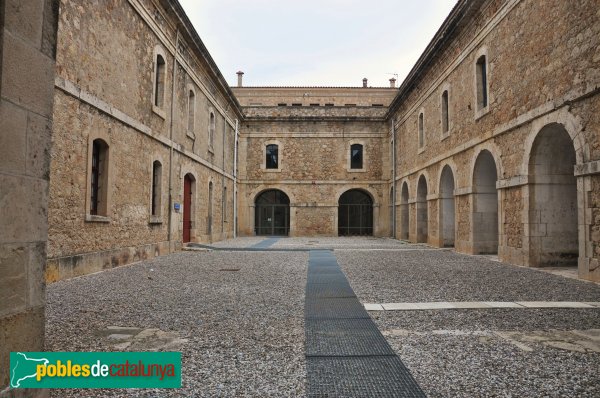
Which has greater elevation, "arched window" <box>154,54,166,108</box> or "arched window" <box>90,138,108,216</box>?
"arched window" <box>154,54,166,108</box>

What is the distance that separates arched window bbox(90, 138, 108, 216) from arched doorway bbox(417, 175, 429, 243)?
12850mm

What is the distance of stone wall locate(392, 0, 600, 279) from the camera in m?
6.97

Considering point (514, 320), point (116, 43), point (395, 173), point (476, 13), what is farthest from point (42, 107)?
point (395, 173)

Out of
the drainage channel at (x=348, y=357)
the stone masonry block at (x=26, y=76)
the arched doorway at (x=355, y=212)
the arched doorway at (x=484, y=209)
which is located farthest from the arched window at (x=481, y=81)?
the arched doorway at (x=355, y=212)

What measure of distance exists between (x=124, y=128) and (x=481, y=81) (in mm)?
9882

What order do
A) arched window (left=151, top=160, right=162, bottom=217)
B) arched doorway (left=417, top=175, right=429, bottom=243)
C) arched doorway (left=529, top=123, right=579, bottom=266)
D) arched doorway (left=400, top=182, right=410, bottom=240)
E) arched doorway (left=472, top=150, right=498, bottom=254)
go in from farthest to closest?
arched doorway (left=400, top=182, right=410, bottom=240) → arched doorway (left=417, top=175, right=429, bottom=243) → arched doorway (left=472, top=150, right=498, bottom=254) → arched window (left=151, top=160, right=162, bottom=217) → arched doorway (left=529, top=123, right=579, bottom=266)

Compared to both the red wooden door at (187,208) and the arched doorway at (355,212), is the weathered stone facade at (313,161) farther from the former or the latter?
the red wooden door at (187,208)

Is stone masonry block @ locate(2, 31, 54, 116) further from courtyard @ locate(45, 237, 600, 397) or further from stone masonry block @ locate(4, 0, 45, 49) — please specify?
courtyard @ locate(45, 237, 600, 397)

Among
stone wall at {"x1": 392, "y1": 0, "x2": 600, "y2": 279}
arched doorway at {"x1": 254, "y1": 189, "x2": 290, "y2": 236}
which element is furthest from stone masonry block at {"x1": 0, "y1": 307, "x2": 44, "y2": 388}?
arched doorway at {"x1": 254, "y1": 189, "x2": 290, "y2": 236}

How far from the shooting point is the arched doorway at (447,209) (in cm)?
1433

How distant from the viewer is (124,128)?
358 inches

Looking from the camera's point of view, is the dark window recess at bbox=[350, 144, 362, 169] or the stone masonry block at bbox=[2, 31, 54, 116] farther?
the dark window recess at bbox=[350, 144, 362, 169]

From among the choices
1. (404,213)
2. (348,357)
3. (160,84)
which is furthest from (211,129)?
(348,357)

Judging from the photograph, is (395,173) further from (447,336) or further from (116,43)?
(447,336)
